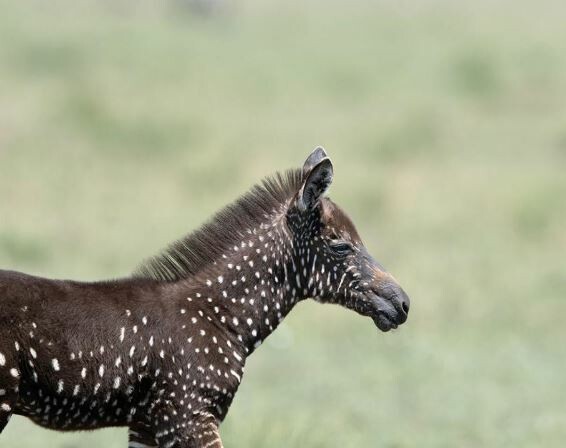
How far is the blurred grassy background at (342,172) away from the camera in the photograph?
1353 cm

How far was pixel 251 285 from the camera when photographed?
8203mm

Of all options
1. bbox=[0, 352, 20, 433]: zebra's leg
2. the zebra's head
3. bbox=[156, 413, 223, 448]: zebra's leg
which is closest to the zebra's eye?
the zebra's head

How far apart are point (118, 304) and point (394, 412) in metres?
6.00

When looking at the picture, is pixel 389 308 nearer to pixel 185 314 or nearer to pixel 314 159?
pixel 314 159

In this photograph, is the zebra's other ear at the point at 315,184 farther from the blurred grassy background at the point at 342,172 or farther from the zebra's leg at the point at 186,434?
the blurred grassy background at the point at 342,172

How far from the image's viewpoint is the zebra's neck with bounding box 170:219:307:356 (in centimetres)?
809

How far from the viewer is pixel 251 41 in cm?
3144

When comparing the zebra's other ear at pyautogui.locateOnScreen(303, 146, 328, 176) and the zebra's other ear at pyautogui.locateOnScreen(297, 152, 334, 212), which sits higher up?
the zebra's other ear at pyautogui.locateOnScreen(303, 146, 328, 176)

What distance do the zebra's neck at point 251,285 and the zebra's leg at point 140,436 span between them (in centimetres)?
79

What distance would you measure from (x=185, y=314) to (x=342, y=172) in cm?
1469

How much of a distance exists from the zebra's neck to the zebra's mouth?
50cm

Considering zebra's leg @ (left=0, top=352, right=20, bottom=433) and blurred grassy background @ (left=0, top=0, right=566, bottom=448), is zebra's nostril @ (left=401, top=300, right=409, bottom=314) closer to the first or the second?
zebra's leg @ (left=0, top=352, right=20, bottom=433)

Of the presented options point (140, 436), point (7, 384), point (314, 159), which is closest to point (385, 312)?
point (314, 159)

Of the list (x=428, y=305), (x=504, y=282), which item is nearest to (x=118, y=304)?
(x=428, y=305)
